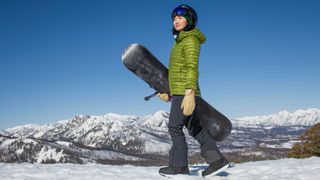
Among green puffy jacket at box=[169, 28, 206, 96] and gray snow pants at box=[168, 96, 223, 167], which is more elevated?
green puffy jacket at box=[169, 28, 206, 96]

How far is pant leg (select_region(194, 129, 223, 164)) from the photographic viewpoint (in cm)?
804

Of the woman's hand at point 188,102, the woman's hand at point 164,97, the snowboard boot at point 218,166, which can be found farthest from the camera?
the woman's hand at point 164,97

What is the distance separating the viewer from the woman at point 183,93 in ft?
25.7

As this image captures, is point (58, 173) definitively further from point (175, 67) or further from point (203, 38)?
point (203, 38)

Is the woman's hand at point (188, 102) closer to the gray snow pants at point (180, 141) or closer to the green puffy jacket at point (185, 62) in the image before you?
the green puffy jacket at point (185, 62)

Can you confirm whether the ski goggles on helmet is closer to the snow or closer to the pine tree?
the snow

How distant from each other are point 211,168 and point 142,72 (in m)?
Result: 2.71

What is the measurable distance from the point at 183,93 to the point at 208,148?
1.33 meters

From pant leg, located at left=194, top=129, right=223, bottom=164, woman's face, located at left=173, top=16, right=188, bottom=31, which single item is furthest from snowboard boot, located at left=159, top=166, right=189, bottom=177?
woman's face, located at left=173, top=16, right=188, bottom=31

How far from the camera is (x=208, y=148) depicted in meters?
8.11

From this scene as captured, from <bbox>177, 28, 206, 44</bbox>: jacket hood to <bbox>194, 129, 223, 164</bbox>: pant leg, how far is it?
6.53ft

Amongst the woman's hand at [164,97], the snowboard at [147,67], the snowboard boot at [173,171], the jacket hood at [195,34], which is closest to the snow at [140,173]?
the snowboard boot at [173,171]

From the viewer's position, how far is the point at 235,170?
1011 centimetres

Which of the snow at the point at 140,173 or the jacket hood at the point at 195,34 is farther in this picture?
the snow at the point at 140,173
